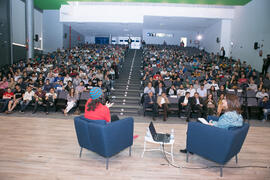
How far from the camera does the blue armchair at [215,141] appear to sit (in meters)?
2.88

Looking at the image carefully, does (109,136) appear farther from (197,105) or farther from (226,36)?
(226,36)

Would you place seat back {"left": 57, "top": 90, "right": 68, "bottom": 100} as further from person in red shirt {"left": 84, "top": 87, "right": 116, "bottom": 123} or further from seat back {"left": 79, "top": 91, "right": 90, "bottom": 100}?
person in red shirt {"left": 84, "top": 87, "right": 116, "bottom": 123}

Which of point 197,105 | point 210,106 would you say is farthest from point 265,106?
point 197,105

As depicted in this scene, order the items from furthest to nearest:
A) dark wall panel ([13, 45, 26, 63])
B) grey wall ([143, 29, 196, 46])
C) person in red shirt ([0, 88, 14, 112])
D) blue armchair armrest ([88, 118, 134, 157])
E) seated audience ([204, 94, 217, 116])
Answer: grey wall ([143, 29, 196, 46]), dark wall panel ([13, 45, 26, 63]), person in red shirt ([0, 88, 14, 112]), seated audience ([204, 94, 217, 116]), blue armchair armrest ([88, 118, 134, 157])

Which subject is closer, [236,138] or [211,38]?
[236,138]

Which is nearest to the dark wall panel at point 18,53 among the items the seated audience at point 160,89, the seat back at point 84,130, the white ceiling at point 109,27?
the white ceiling at point 109,27

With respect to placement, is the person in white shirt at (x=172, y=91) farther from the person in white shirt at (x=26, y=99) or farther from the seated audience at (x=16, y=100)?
the seated audience at (x=16, y=100)

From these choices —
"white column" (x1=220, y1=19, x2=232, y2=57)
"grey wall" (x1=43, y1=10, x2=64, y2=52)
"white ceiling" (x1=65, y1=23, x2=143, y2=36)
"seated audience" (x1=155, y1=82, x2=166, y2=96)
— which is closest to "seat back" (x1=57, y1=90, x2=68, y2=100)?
"seated audience" (x1=155, y1=82, x2=166, y2=96)

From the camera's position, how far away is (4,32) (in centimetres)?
1152

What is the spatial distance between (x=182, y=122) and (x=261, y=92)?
3501mm

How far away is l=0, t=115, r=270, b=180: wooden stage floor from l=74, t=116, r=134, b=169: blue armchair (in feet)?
0.99

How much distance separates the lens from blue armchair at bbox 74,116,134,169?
9.77ft

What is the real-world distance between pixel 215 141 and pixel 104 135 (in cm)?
164

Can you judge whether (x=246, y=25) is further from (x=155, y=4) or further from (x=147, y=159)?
(x=147, y=159)
